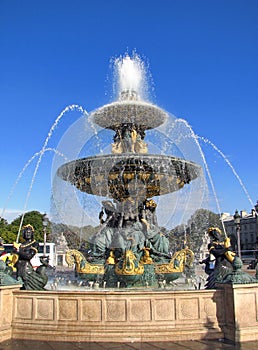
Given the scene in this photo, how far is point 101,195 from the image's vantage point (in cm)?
1500

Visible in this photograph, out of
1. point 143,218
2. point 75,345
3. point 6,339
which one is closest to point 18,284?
point 6,339

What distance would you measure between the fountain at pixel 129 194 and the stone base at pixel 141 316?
427 centimetres

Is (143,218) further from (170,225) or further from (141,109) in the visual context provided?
(141,109)

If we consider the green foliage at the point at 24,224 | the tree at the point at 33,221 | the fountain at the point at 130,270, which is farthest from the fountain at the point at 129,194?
the tree at the point at 33,221

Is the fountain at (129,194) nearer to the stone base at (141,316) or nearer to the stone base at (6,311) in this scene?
the stone base at (141,316)

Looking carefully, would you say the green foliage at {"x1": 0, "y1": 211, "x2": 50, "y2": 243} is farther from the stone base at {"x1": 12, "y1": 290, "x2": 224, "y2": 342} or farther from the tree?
the stone base at {"x1": 12, "y1": 290, "x2": 224, "y2": 342}

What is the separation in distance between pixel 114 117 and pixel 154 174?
274 cm

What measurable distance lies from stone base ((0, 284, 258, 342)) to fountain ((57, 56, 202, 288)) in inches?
168

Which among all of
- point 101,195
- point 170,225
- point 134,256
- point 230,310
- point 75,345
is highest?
point 101,195

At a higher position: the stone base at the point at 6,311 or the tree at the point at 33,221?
the tree at the point at 33,221

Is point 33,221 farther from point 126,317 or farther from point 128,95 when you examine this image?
point 126,317

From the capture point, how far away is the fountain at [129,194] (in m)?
13.2

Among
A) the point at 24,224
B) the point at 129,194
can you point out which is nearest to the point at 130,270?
the point at 129,194

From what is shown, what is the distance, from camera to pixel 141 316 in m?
8.03
